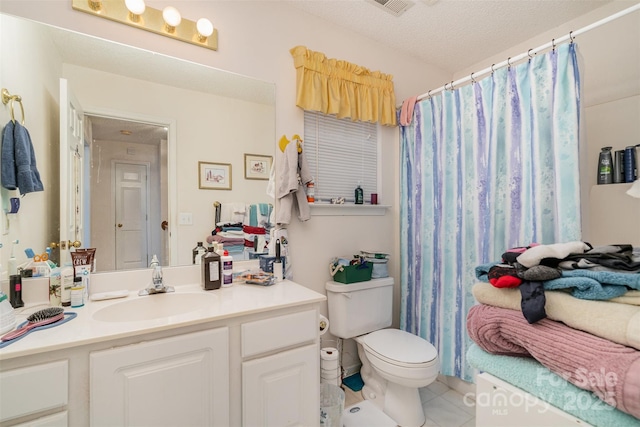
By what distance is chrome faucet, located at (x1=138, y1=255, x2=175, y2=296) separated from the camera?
1.35m

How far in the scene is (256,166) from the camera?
173 centimetres

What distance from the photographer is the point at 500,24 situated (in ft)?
6.46

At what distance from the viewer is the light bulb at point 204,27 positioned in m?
1.47

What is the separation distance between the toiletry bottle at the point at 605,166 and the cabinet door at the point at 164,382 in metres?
2.13

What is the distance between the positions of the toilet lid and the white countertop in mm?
643

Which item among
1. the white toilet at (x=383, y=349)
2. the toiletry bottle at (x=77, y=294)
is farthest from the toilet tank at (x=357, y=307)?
the toiletry bottle at (x=77, y=294)

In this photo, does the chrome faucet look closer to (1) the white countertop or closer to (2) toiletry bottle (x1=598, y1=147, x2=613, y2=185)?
(1) the white countertop

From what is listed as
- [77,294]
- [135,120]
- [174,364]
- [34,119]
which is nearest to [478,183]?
[174,364]

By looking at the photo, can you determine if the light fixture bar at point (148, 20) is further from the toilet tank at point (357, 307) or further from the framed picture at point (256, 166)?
the toilet tank at point (357, 307)

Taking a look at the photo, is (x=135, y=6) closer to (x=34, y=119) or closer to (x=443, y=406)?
(x=34, y=119)

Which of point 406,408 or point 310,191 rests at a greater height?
point 310,191

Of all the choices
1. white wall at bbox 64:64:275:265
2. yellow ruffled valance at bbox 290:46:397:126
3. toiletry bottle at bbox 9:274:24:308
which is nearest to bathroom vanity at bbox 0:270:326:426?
toiletry bottle at bbox 9:274:24:308

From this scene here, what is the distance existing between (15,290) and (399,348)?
1775 mm

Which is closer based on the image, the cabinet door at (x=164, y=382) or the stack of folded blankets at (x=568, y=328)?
the stack of folded blankets at (x=568, y=328)
